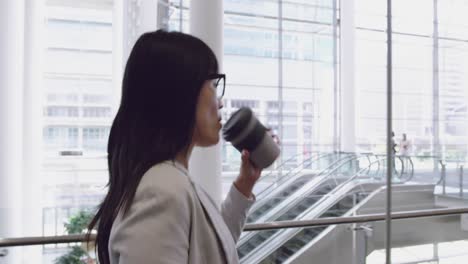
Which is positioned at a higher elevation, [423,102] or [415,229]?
[423,102]

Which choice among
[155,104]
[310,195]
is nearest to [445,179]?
[310,195]

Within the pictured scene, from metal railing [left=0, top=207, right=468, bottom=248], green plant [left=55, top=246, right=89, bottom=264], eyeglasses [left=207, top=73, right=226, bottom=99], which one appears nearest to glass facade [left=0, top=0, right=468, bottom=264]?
green plant [left=55, top=246, right=89, bottom=264]

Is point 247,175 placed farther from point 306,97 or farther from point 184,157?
point 306,97

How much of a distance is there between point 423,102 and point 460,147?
5.62 ft

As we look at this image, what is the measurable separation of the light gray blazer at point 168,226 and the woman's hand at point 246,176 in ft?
1.04

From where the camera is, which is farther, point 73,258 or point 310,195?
point 310,195

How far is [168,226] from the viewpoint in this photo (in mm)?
668

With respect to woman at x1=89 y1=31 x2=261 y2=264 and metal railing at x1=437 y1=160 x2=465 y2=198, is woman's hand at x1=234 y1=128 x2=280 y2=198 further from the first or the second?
metal railing at x1=437 y1=160 x2=465 y2=198

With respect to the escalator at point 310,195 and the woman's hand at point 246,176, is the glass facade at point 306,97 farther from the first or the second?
the woman's hand at point 246,176

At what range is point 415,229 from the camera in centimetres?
326

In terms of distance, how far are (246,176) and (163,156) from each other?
1.29ft

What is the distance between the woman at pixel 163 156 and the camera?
0.67 meters

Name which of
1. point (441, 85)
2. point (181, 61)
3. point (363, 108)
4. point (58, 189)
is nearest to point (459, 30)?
point (441, 85)

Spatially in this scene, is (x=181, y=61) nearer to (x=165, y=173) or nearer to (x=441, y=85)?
(x=165, y=173)
